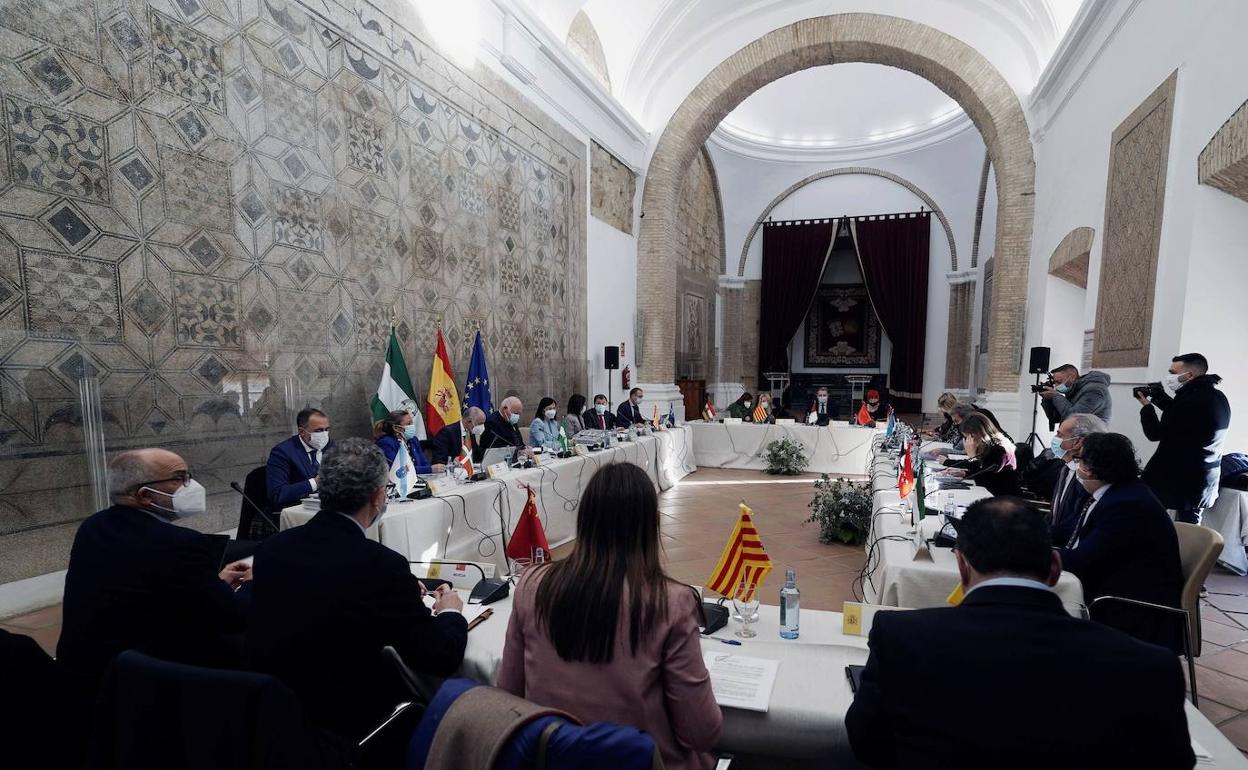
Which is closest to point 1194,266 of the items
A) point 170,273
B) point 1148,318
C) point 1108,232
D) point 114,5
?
point 1148,318

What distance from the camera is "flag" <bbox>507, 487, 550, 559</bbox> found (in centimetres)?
271

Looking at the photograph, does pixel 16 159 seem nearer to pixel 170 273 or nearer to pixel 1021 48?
pixel 170 273

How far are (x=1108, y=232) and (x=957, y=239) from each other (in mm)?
8872

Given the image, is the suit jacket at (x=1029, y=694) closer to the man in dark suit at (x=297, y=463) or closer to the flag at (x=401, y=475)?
the flag at (x=401, y=475)

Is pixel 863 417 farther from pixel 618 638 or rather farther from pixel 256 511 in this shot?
pixel 618 638

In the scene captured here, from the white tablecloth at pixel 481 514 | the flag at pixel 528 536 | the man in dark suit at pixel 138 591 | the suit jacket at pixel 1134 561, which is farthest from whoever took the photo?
the white tablecloth at pixel 481 514

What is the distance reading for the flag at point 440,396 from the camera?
5840mm

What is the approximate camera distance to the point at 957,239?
13.8 meters

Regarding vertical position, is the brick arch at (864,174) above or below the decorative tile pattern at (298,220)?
above

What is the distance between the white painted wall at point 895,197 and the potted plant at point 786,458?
8.05m

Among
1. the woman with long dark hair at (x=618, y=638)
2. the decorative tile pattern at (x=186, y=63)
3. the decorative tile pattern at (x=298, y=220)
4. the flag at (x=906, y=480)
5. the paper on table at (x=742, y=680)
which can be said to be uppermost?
the decorative tile pattern at (x=186, y=63)

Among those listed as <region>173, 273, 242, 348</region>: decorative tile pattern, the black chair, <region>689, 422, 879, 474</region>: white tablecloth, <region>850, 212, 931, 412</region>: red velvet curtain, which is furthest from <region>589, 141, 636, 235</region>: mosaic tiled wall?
<region>850, 212, 931, 412</region>: red velvet curtain

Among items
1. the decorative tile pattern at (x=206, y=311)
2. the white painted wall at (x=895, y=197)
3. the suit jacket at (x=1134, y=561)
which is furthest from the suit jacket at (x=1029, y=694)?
the white painted wall at (x=895, y=197)

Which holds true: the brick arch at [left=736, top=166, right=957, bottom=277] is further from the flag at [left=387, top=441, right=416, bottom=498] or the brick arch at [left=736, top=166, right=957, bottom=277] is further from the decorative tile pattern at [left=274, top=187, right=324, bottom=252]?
the flag at [left=387, top=441, right=416, bottom=498]
